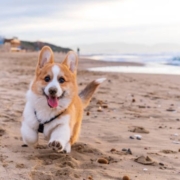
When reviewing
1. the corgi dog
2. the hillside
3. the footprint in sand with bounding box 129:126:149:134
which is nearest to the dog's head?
the corgi dog

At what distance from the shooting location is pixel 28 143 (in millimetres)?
4156

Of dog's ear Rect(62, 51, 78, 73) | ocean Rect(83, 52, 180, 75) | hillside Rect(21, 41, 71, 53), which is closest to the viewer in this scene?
dog's ear Rect(62, 51, 78, 73)

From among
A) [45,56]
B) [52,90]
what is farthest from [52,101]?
[45,56]

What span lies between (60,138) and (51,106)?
12.4 inches

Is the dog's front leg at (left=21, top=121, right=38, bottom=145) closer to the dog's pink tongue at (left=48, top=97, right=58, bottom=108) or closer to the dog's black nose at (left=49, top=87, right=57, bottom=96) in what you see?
the dog's pink tongue at (left=48, top=97, right=58, bottom=108)

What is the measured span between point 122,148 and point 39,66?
126cm

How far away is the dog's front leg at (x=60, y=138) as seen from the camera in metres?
3.77

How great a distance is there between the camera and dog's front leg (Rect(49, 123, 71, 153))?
3773 millimetres

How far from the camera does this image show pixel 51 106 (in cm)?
391

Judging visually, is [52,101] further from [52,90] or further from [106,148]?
[106,148]

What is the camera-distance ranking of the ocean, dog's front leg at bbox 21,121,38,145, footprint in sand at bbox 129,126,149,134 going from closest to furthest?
dog's front leg at bbox 21,121,38,145, footprint in sand at bbox 129,126,149,134, the ocean

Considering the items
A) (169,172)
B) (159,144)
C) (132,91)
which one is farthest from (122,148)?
(132,91)

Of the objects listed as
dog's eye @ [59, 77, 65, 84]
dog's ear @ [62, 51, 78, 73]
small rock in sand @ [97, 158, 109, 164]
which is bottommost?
small rock in sand @ [97, 158, 109, 164]

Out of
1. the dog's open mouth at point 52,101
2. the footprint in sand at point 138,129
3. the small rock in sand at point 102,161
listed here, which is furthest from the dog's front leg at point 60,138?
the footprint in sand at point 138,129
